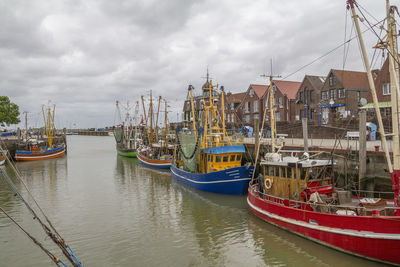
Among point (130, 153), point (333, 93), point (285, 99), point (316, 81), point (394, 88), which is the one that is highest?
point (316, 81)

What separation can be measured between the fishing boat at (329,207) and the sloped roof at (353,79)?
30.4m

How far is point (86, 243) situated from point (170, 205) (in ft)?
25.6

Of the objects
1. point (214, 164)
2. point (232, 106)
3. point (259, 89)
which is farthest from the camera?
point (232, 106)

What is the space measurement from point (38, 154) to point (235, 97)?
44022 mm

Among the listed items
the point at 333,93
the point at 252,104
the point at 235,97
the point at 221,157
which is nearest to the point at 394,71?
the point at 221,157

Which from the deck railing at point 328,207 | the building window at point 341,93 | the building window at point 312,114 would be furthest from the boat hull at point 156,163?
the building window at point 341,93

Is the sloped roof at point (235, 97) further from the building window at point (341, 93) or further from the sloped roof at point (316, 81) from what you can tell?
the building window at point (341, 93)

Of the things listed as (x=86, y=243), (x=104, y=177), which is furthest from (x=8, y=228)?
(x=104, y=177)

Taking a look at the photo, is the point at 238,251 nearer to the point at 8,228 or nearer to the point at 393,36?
the point at 393,36

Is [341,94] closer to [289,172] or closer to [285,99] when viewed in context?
[285,99]

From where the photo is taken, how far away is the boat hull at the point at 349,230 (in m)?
10.5

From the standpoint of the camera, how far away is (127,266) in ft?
40.0

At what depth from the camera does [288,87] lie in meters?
57.2

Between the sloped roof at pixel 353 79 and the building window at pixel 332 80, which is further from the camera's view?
the building window at pixel 332 80
